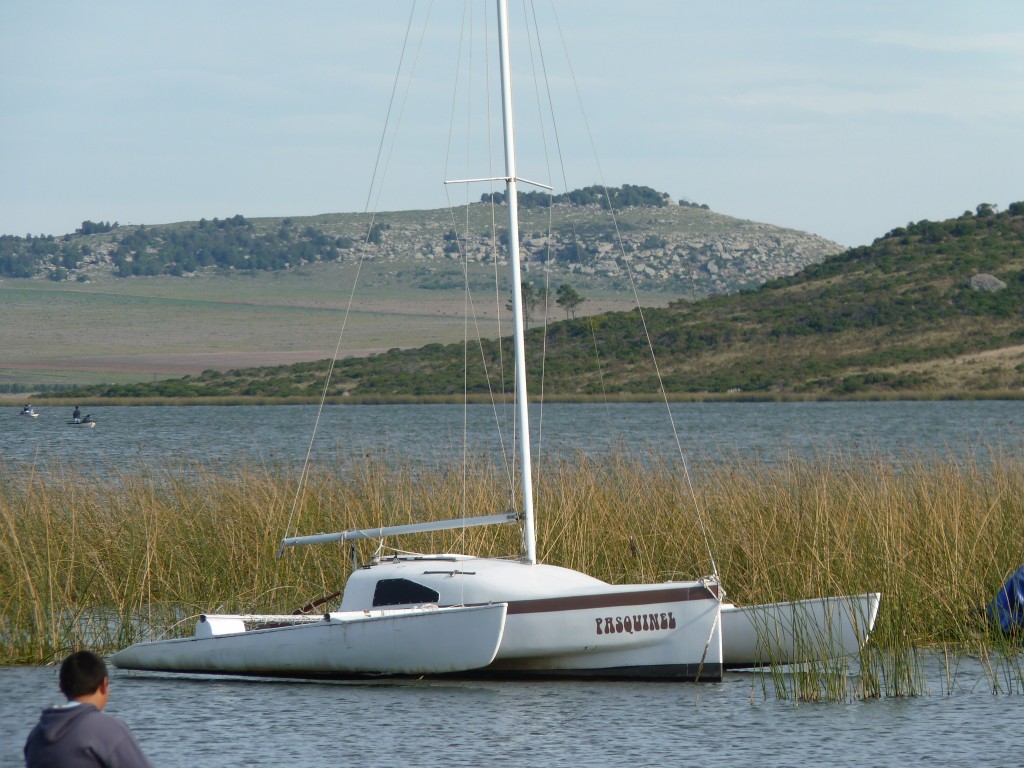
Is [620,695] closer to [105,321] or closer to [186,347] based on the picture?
[186,347]

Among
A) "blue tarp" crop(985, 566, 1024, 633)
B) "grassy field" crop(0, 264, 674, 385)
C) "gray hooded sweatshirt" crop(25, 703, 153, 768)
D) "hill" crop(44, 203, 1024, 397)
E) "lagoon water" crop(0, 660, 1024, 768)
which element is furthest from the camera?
"grassy field" crop(0, 264, 674, 385)

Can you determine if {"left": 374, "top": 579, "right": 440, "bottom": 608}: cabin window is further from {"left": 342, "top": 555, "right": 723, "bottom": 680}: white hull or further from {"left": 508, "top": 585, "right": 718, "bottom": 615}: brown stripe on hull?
{"left": 508, "top": 585, "right": 718, "bottom": 615}: brown stripe on hull

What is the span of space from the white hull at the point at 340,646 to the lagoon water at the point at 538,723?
0.69 ft

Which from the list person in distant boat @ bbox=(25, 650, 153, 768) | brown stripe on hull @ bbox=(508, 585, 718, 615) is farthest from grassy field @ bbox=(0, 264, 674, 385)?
person in distant boat @ bbox=(25, 650, 153, 768)

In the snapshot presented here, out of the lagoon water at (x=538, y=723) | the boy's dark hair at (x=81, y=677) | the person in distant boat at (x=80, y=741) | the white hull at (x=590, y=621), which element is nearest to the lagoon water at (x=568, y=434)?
the white hull at (x=590, y=621)

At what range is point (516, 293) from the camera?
1361 centimetres

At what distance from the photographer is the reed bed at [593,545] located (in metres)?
13.8

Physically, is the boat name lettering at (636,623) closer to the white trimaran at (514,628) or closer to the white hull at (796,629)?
the white trimaran at (514,628)

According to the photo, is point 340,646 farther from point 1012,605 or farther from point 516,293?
point 1012,605

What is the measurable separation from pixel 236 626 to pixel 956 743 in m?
6.40

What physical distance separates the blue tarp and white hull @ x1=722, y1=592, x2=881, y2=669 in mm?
1455

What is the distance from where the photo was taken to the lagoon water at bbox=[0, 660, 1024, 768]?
1095cm

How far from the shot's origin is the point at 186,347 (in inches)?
6565

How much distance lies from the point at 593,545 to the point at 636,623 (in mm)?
3104
